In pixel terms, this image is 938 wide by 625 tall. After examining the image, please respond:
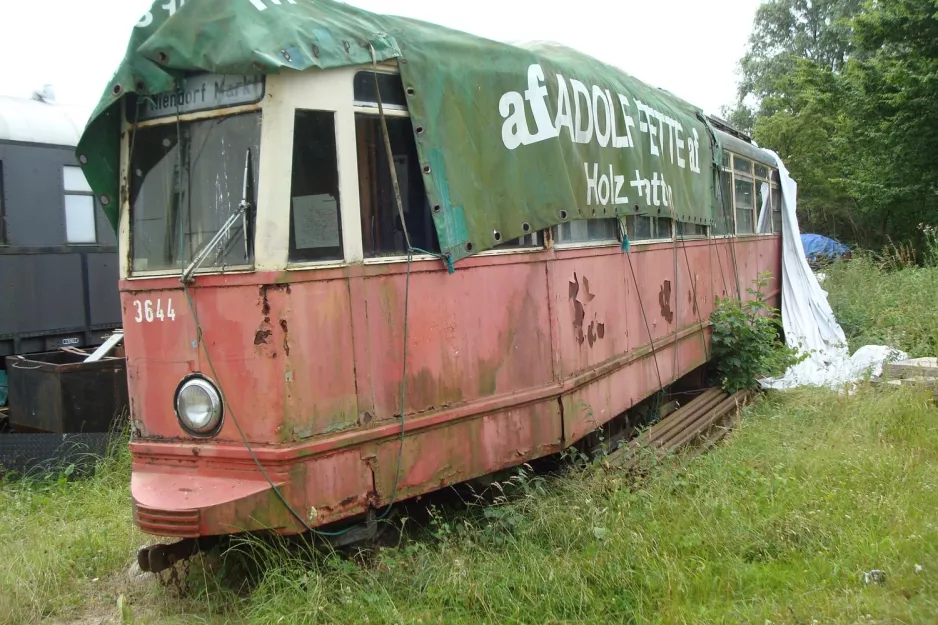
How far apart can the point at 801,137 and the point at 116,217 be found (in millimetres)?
26371

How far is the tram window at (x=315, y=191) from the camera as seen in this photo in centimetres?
355

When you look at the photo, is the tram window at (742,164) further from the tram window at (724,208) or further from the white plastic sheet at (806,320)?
the white plastic sheet at (806,320)

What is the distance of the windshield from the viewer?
361cm

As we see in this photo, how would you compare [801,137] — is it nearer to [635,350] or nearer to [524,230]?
[635,350]

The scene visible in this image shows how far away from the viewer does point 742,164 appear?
10.5 metres

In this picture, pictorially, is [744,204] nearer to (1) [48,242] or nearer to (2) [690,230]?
(2) [690,230]

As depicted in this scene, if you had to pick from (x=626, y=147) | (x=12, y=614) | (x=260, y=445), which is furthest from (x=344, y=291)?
(x=626, y=147)

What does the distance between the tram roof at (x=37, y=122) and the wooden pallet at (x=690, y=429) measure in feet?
23.6

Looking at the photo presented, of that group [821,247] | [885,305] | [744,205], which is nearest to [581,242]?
[744,205]

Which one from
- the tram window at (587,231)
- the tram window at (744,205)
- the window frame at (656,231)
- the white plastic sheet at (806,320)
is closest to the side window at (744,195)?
the tram window at (744,205)

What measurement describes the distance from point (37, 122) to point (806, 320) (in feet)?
36.2

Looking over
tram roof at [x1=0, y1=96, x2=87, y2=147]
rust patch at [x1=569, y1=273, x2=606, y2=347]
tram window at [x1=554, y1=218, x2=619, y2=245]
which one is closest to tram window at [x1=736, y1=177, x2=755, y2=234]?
tram window at [x1=554, y1=218, x2=619, y2=245]

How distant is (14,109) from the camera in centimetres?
853

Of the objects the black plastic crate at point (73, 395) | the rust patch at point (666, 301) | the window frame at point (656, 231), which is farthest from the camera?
the rust patch at point (666, 301)
